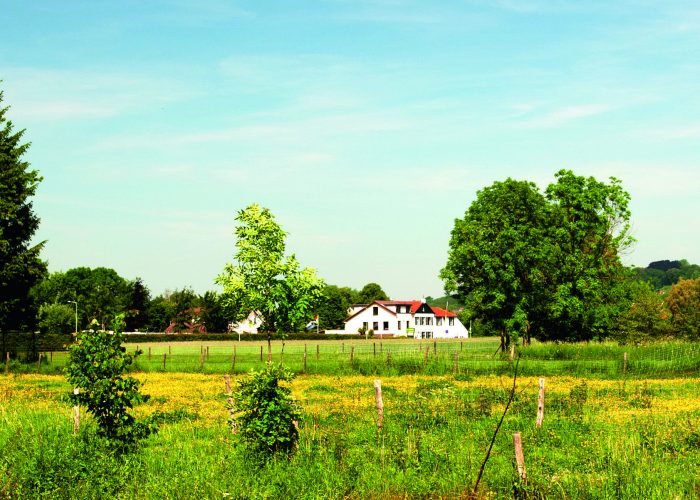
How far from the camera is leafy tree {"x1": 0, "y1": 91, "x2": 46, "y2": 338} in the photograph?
50812 mm

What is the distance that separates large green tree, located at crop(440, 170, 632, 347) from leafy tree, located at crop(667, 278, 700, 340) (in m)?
37.0

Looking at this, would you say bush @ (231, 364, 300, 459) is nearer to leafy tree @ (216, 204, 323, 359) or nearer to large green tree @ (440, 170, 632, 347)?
leafy tree @ (216, 204, 323, 359)

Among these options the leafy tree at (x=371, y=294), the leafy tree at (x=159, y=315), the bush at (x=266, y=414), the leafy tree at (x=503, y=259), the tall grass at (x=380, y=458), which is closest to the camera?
the tall grass at (x=380, y=458)

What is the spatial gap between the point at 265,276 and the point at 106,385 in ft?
97.1

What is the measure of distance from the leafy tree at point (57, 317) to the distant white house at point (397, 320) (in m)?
52.6

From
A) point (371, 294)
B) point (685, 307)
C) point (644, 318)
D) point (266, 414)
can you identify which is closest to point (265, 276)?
point (266, 414)

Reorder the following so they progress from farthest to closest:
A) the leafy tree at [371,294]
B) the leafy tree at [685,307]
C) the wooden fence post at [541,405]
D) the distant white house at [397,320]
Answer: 1. the leafy tree at [371,294]
2. the distant white house at [397,320]
3. the leafy tree at [685,307]
4. the wooden fence post at [541,405]

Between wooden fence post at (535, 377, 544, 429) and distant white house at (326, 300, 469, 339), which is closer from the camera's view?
wooden fence post at (535, 377, 544, 429)

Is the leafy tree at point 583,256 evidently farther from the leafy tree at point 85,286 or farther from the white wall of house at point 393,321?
the leafy tree at point 85,286

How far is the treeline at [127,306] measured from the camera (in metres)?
136

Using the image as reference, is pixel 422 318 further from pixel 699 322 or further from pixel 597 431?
pixel 597 431

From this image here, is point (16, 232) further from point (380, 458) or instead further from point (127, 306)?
point (127, 306)

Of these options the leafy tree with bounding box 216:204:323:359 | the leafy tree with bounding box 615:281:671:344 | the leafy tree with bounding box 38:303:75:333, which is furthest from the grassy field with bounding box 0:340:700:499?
the leafy tree with bounding box 38:303:75:333

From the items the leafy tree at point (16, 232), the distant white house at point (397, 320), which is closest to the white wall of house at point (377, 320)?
the distant white house at point (397, 320)
